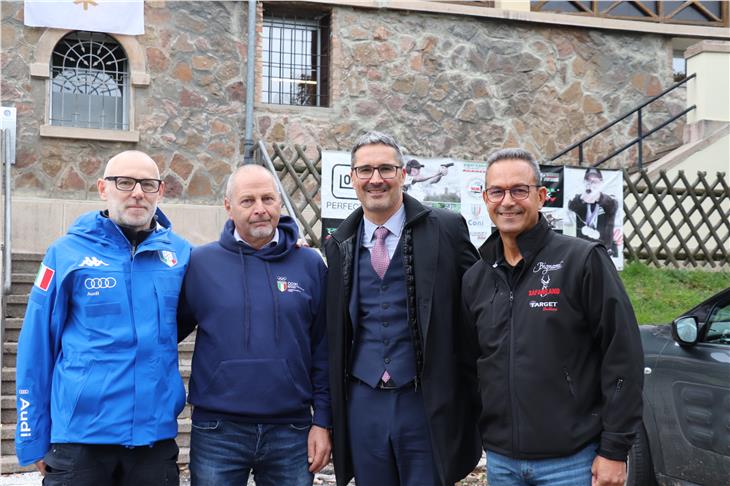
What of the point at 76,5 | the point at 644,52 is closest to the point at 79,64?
Result: the point at 76,5

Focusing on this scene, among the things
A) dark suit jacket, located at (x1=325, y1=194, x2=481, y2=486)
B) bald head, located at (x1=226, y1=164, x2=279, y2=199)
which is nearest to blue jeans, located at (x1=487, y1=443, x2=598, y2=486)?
dark suit jacket, located at (x1=325, y1=194, x2=481, y2=486)

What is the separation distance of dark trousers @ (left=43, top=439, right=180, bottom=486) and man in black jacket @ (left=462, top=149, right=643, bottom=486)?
3.97 feet

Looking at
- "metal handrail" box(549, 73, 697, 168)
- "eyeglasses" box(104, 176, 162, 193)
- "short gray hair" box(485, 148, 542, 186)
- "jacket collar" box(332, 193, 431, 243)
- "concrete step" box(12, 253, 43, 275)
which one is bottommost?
"concrete step" box(12, 253, 43, 275)

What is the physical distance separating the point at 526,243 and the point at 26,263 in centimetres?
650

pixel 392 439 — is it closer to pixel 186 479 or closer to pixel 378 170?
pixel 378 170

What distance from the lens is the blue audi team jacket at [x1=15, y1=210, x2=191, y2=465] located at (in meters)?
3.21

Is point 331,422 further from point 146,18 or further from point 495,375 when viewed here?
point 146,18

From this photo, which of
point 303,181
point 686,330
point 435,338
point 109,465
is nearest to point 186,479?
point 109,465

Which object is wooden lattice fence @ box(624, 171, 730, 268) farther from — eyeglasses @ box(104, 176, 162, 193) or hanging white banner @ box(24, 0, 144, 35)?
eyeglasses @ box(104, 176, 162, 193)

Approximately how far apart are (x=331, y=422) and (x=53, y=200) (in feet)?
27.3

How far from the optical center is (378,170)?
3.63 m

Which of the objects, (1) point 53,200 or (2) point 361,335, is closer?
(2) point 361,335

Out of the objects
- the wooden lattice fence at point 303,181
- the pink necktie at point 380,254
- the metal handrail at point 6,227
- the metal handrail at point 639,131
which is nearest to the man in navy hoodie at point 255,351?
the pink necktie at point 380,254

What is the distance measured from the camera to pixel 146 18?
1161cm
